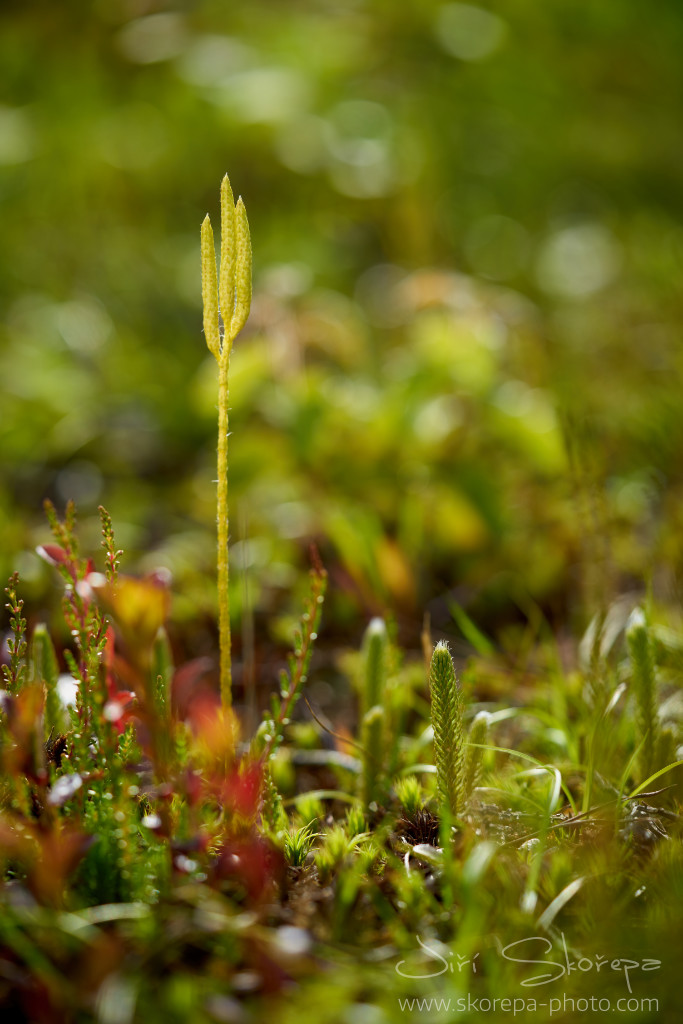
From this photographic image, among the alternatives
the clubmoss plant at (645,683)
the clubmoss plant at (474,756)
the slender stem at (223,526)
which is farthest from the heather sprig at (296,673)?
the clubmoss plant at (645,683)

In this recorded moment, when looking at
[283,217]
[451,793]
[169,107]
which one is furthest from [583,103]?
[451,793]

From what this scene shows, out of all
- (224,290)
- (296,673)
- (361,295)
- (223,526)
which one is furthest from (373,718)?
(361,295)

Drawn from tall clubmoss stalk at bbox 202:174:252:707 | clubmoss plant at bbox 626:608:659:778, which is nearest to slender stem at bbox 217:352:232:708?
tall clubmoss stalk at bbox 202:174:252:707

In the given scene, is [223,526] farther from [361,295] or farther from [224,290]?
[361,295]

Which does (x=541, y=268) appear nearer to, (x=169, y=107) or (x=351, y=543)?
(x=169, y=107)

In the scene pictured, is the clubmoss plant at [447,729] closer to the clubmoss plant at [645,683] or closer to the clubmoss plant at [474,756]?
the clubmoss plant at [474,756]

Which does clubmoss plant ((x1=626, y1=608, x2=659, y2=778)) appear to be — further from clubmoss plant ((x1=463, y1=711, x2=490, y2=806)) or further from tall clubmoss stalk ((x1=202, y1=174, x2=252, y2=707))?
tall clubmoss stalk ((x1=202, y1=174, x2=252, y2=707))
